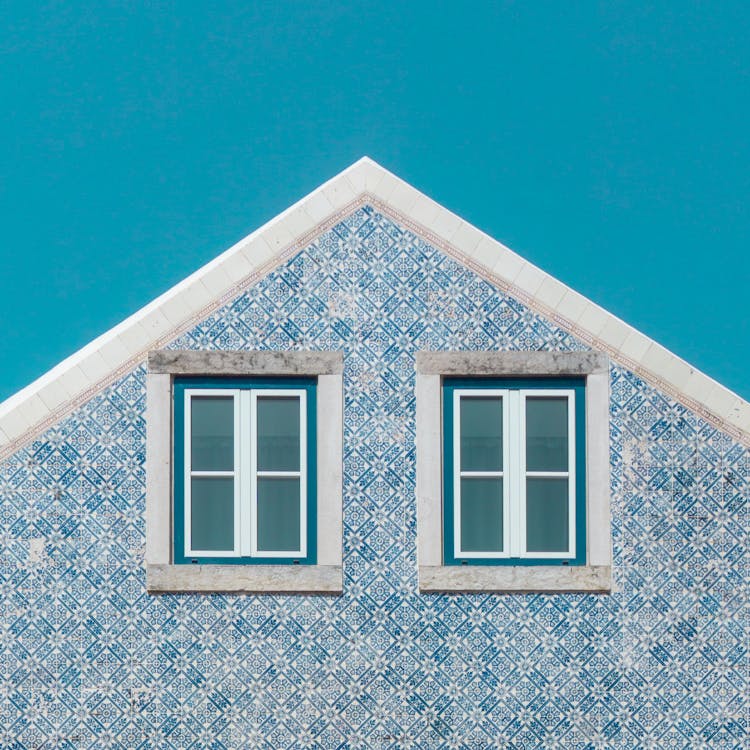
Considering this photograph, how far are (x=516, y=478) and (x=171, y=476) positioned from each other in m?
3.11

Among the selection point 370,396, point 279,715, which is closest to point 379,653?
point 279,715

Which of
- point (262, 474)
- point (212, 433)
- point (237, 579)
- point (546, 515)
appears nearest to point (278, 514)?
point (262, 474)

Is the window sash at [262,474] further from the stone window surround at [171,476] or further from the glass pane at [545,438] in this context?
the glass pane at [545,438]

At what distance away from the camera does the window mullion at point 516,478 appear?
46.6ft

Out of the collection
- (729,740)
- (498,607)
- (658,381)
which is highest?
(658,381)

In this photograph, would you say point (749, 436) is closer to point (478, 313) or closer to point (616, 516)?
point (616, 516)

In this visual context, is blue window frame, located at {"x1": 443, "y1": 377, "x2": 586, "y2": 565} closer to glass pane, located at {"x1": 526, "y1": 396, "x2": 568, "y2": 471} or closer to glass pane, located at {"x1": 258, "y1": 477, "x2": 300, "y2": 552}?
glass pane, located at {"x1": 526, "y1": 396, "x2": 568, "y2": 471}

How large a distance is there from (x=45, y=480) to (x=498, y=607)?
420 cm

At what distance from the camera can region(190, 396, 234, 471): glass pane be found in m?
14.2

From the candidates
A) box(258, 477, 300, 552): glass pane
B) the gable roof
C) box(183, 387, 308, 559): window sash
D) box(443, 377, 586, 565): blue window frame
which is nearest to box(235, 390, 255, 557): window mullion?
box(183, 387, 308, 559): window sash

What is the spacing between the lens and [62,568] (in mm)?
14055

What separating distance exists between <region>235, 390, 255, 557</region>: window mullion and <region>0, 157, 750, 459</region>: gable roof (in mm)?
1010

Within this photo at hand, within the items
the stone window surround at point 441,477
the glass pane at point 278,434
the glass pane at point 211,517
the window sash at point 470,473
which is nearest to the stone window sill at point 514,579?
the stone window surround at point 441,477

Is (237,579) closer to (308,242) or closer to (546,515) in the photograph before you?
(546,515)
